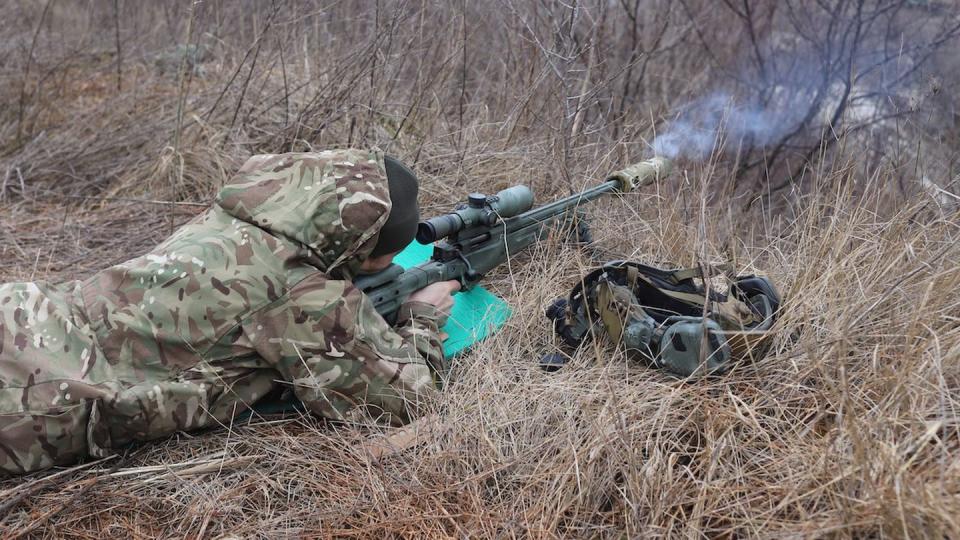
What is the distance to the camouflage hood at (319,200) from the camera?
2.73 metres

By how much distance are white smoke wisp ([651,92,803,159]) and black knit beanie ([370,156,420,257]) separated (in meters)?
2.07

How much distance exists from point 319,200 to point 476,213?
93cm

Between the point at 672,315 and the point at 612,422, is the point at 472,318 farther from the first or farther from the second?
the point at 612,422

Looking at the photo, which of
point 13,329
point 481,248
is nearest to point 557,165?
point 481,248

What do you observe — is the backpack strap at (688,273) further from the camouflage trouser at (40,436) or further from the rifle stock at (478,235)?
the camouflage trouser at (40,436)

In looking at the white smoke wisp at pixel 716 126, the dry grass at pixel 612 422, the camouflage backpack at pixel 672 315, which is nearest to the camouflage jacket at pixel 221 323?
the dry grass at pixel 612 422

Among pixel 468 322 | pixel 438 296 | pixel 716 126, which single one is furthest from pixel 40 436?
pixel 716 126

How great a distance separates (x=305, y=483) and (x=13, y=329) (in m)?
1.07

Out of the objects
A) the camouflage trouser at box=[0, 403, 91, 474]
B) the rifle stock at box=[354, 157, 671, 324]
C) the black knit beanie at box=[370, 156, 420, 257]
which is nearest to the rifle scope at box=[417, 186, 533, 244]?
the rifle stock at box=[354, 157, 671, 324]

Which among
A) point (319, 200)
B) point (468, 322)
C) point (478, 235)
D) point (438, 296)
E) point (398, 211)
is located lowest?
point (468, 322)

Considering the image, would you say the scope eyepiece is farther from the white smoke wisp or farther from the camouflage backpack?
the white smoke wisp

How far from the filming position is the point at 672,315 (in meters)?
3.11

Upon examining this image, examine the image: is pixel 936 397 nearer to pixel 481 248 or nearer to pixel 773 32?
pixel 481 248

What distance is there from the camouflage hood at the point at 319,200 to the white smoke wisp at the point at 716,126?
2309 millimetres
